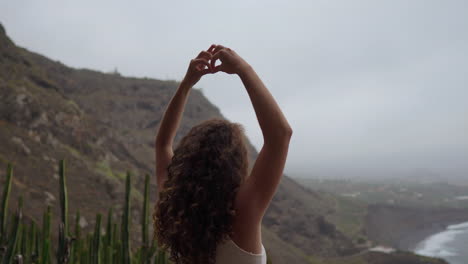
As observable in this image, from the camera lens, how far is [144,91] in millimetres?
26844

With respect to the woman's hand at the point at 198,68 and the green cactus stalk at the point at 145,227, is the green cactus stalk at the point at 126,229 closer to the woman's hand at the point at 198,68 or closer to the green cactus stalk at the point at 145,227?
the green cactus stalk at the point at 145,227

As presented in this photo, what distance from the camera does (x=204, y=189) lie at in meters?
1.22

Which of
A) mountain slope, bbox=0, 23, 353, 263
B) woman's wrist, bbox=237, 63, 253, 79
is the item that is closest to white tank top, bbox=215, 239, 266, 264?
woman's wrist, bbox=237, 63, 253, 79

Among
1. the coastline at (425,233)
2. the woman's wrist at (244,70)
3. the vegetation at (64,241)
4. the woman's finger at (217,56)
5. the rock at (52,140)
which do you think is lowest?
the coastline at (425,233)

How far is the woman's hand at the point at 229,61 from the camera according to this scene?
123 centimetres

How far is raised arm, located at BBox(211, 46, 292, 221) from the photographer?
44.1 inches

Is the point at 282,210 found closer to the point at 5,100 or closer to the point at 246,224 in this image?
the point at 5,100

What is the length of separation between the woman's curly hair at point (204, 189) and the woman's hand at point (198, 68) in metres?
0.26

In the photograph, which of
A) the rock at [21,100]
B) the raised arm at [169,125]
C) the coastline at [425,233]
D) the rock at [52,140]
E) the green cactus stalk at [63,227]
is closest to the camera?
the raised arm at [169,125]

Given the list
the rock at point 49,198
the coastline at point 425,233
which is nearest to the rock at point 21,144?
the rock at point 49,198

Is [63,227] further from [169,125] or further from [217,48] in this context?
[217,48]

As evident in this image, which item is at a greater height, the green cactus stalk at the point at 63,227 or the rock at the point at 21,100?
the rock at the point at 21,100

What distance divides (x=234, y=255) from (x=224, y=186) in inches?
9.1

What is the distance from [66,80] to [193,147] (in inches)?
991
